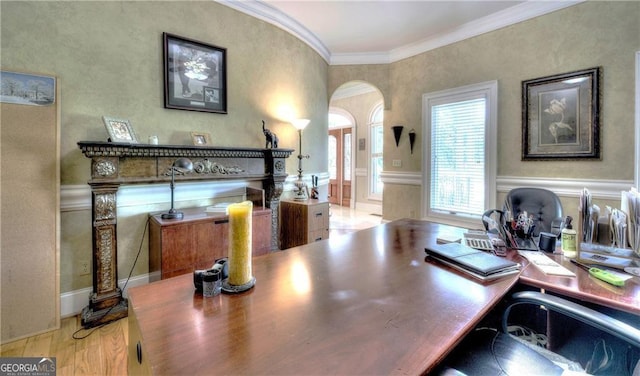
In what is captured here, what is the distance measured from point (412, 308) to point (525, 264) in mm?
749

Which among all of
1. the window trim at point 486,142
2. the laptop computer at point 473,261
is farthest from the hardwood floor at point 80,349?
the window trim at point 486,142

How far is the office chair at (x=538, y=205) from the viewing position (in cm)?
230

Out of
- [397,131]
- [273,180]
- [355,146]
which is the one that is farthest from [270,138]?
[355,146]

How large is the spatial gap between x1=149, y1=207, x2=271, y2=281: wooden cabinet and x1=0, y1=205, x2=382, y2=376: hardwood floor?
459 millimetres

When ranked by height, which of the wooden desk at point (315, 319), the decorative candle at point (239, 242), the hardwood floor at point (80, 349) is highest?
the decorative candle at point (239, 242)

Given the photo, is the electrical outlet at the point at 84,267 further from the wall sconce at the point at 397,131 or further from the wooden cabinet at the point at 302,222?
the wall sconce at the point at 397,131

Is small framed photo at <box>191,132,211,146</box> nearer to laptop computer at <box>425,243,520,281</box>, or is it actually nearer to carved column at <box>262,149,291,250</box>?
carved column at <box>262,149,291,250</box>

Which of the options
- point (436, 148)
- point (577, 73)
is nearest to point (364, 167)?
point (436, 148)

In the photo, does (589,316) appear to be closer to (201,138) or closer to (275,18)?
(201,138)

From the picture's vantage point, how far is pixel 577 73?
2914 millimetres

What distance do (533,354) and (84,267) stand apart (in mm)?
2916

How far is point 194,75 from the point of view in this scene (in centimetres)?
273

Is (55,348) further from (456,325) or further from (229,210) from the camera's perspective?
(456,325)

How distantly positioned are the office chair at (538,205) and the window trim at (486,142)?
1143 mm
